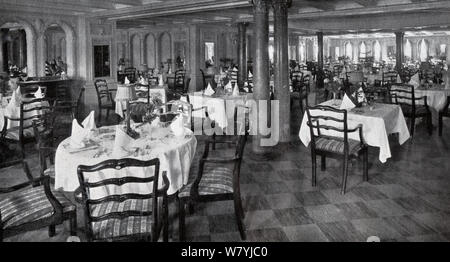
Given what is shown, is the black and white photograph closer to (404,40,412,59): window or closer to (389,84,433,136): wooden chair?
(389,84,433,136): wooden chair

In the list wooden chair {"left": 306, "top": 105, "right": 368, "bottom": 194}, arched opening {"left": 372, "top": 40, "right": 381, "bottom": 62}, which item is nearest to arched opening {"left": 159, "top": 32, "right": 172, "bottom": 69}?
wooden chair {"left": 306, "top": 105, "right": 368, "bottom": 194}

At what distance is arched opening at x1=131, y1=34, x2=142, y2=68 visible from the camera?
57.0ft

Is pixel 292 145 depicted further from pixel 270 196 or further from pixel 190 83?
pixel 190 83

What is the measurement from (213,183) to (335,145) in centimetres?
179

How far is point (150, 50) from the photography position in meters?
17.3

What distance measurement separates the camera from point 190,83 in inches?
582

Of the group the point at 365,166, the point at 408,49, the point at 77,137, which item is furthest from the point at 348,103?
the point at 408,49

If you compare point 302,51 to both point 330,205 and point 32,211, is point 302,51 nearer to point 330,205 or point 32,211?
point 330,205

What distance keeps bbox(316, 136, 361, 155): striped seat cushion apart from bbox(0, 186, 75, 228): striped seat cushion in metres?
2.79

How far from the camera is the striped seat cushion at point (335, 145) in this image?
439cm

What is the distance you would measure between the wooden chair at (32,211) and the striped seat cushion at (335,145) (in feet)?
9.19

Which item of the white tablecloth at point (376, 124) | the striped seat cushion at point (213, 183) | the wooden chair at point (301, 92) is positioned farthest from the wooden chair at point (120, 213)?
the wooden chair at point (301, 92)

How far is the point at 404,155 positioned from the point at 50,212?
4.93 meters
